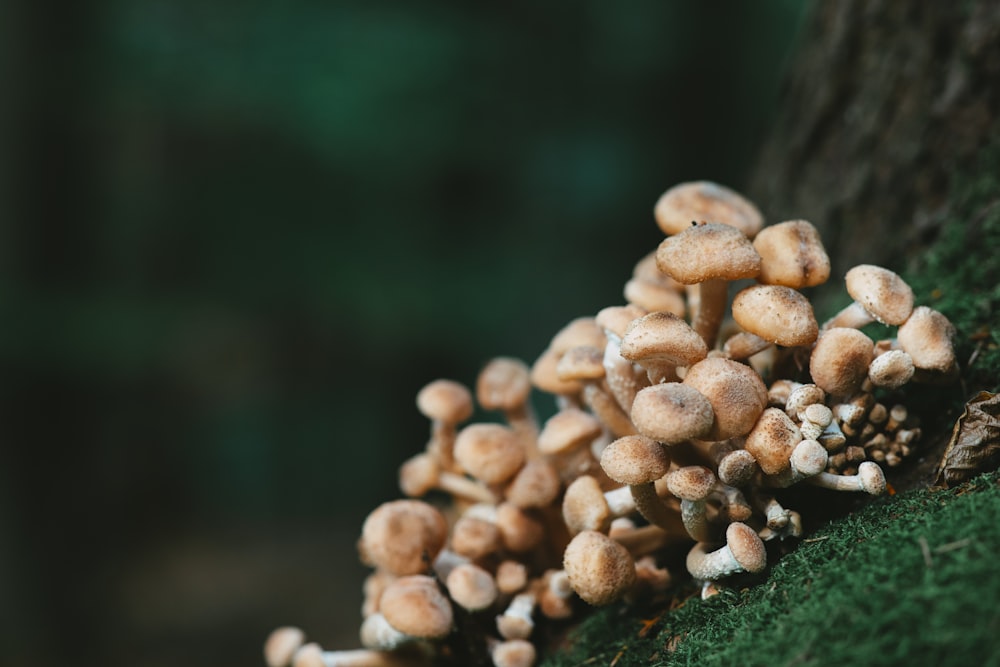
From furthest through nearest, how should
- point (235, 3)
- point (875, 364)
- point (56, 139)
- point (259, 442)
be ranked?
point (259, 442), point (235, 3), point (56, 139), point (875, 364)

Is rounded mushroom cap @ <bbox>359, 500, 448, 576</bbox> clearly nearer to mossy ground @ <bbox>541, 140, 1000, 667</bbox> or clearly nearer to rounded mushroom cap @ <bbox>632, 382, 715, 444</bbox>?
mossy ground @ <bbox>541, 140, 1000, 667</bbox>

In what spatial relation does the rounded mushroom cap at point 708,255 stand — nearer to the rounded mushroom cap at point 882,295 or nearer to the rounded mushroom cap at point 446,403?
the rounded mushroom cap at point 882,295

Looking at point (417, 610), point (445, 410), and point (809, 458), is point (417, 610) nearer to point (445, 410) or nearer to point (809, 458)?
point (445, 410)

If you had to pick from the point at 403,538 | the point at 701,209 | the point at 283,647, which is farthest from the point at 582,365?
the point at 283,647

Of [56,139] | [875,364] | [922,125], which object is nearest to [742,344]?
[875,364]

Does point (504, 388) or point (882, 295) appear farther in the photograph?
point (504, 388)

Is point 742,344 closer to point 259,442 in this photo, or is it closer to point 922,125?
point 922,125

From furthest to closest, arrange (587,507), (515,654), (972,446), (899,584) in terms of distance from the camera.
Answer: (515,654) → (587,507) → (972,446) → (899,584)
